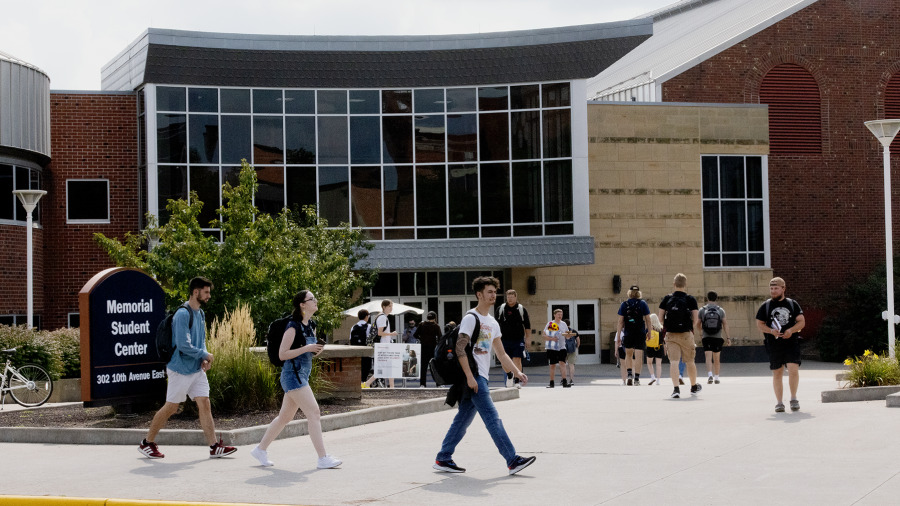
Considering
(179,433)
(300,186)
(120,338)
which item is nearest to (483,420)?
(179,433)

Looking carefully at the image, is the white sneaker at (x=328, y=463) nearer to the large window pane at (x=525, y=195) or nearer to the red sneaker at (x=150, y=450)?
the red sneaker at (x=150, y=450)

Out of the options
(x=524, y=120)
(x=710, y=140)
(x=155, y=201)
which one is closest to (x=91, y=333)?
(x=155, y=201)

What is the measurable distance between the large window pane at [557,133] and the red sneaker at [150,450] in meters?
22.0

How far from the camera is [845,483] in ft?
25.7

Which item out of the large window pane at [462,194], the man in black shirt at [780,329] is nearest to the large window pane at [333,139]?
the large window pane at [462,194]

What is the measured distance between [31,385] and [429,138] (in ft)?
54.1

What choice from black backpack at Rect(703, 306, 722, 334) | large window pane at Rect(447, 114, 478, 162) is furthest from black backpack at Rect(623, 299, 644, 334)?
large window pane at Rect(447, 114, 478, 162)

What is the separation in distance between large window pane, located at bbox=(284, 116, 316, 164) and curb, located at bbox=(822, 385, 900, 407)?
1981 cm

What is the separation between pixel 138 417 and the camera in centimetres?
1294

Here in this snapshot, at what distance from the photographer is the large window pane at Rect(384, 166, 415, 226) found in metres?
31.1

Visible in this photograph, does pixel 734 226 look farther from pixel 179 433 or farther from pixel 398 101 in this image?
pixel 179 433

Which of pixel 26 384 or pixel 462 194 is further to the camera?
pixel 462 194

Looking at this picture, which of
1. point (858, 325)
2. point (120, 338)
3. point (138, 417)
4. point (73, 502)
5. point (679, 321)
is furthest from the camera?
point (858, 325)

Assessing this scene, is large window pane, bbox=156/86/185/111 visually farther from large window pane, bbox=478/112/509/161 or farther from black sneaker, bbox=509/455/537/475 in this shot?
black sneaker, bbox=509/455/537/475
